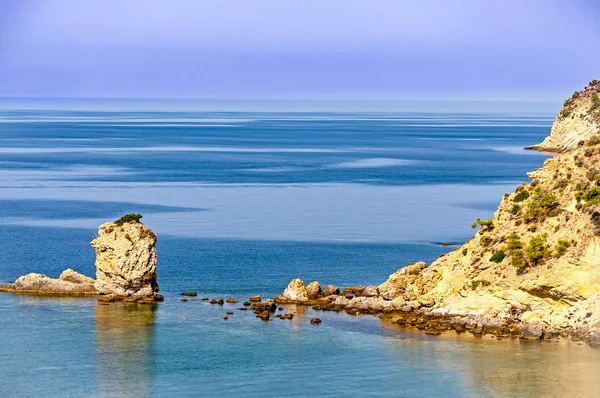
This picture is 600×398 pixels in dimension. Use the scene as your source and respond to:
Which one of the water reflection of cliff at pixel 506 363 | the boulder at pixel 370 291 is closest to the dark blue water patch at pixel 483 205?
the boulder at pixel 370 291

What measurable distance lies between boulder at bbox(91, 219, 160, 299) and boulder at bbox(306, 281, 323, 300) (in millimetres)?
12079

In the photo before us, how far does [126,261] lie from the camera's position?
85.9 meters

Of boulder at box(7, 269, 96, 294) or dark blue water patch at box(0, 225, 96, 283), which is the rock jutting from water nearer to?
boulder at box(7, 269, 96, 294)

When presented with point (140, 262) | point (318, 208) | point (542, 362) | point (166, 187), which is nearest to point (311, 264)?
point (140, 262)

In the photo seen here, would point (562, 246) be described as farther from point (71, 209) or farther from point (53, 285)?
point (71, 209)

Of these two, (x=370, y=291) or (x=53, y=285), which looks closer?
(x=370, y=291)

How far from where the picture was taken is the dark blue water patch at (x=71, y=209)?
138000mm

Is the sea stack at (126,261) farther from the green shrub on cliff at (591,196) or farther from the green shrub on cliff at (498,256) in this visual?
the green shrub on cliff at (591,196)

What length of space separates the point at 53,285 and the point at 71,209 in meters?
55.8

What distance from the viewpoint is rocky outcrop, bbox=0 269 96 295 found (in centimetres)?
8956

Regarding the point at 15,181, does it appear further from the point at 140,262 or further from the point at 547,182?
the point at 547,182

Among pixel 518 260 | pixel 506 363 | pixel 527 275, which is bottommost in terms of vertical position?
pixel 506 363

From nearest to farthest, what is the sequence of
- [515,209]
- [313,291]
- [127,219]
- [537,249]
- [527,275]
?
1. [527,275]
2. [537,249]
3. [515,209]
4. [313,291]
5. [127,219]

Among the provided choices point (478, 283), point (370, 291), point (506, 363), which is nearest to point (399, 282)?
point (370, 291)
